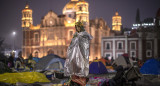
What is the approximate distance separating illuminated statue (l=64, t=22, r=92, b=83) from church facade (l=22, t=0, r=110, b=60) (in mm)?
38467

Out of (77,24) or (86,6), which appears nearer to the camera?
(77,24)

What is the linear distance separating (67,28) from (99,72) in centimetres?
3021

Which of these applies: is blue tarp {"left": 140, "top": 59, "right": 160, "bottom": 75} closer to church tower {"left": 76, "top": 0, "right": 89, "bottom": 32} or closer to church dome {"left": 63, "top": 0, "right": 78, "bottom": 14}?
church tower {"left": 76, "top": 0, "right": 89, "bottom": 32}

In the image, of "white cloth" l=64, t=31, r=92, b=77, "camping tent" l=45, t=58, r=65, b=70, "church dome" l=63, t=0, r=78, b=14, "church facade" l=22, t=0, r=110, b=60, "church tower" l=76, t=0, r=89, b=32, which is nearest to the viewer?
"white cloth" l=64, t=31, r=92, b=77

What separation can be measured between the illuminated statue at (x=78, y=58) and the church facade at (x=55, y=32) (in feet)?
126

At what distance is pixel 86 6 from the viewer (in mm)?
51125

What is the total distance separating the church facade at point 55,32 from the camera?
166 ft

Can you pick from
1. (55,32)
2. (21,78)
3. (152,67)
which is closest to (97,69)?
(152,67)

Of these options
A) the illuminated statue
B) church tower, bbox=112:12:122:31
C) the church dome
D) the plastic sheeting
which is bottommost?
the plastic sheeting

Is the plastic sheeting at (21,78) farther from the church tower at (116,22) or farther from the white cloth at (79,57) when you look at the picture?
the church tower at (116,22)

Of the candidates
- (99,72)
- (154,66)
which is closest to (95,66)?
(99,72)

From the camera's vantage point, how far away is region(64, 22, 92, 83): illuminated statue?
9430 mm

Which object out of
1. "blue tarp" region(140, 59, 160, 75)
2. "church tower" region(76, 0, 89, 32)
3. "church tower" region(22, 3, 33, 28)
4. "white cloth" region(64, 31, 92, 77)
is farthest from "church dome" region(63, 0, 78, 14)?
"white cloth" region(64, 31, 92, 77)

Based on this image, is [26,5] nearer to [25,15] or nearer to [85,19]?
[25,15]
